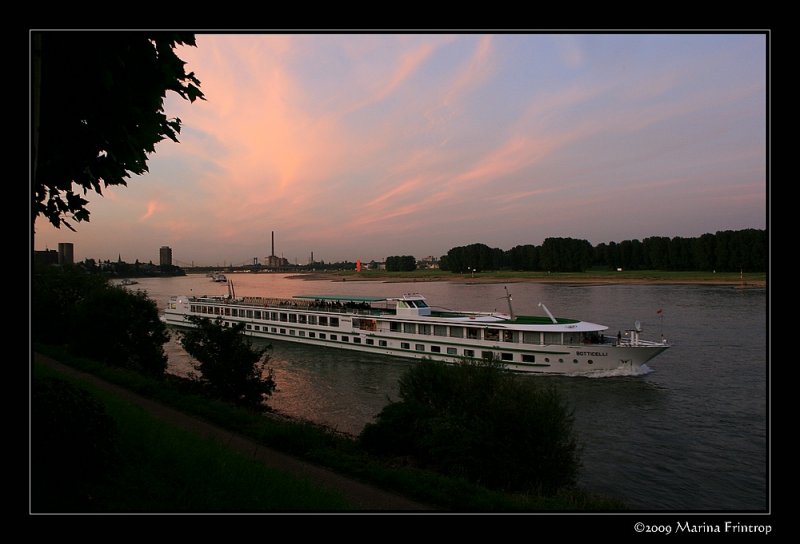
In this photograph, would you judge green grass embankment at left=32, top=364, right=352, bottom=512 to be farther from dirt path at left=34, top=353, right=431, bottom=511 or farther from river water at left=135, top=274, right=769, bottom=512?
river water at left=135, top=274, right=769, bottom=512

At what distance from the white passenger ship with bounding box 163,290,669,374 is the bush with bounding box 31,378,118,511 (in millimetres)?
15150

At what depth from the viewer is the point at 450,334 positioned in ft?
114

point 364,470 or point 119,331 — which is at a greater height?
point 119,331

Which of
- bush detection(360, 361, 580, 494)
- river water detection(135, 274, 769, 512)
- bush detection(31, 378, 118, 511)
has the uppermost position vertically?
bush detection(31, 378, 118, 511)

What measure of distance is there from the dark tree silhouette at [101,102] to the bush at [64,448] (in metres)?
2.65

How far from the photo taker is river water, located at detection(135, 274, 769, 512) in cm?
1523

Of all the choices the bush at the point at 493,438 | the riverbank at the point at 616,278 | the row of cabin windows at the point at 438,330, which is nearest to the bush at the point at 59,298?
the row of cabin windows at the point at 438,330

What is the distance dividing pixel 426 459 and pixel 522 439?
10.1ft

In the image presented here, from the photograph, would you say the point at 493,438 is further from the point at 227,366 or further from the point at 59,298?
the point at 59,298

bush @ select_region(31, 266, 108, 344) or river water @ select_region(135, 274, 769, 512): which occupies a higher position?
bush @ select_region(31, 266, 108, 344)

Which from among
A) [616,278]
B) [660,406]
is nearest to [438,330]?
[660,406]

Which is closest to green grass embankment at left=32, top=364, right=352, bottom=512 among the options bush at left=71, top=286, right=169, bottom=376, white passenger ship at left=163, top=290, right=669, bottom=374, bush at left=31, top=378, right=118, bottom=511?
bush at left=31, top=378, right=118, bottom=511

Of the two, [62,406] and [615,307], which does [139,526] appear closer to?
[62,406]

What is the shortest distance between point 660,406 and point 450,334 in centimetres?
1485
